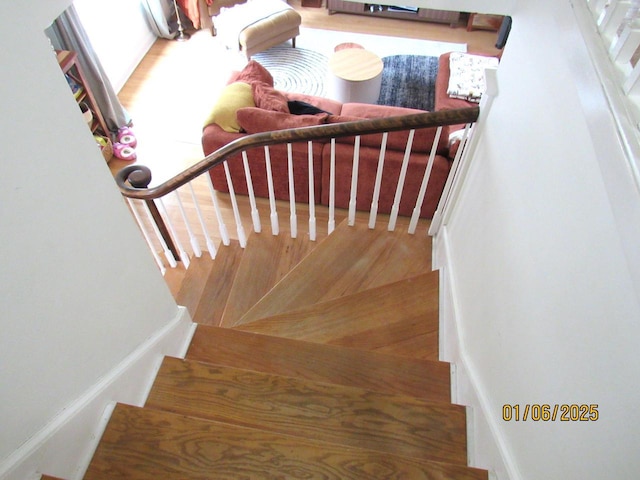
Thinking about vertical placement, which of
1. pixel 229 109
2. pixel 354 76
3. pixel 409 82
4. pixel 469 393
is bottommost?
pixel 409 82

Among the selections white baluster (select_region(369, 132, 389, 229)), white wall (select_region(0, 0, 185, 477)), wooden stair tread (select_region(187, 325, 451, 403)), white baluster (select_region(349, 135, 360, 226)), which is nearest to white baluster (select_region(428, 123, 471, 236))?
white baluster (select_region(369, 132, 389, 229))

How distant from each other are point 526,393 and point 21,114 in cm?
138

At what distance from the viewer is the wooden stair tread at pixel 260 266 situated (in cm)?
257

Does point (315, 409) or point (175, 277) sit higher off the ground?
point (315, 409)

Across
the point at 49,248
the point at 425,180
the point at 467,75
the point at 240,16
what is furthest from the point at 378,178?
the point at 240,16

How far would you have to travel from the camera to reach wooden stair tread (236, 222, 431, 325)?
240 centimetres

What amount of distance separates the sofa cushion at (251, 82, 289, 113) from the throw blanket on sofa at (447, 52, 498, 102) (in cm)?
191

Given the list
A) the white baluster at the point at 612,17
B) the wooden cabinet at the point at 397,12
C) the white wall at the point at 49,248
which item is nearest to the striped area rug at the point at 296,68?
the wooden cabinet at the point at 397,12

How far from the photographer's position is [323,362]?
190 cm

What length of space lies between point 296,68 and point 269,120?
2532mm

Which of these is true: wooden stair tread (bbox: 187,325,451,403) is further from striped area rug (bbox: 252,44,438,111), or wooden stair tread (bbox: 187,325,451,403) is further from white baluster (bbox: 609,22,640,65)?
striped area rug (bbox: 252,44,438,111)

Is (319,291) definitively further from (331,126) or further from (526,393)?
(526,393)

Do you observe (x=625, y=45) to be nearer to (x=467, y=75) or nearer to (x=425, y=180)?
(x=425, y=180)

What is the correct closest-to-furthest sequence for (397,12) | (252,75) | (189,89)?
1. (252,75)
2. (189,89)
3. (397,12)
